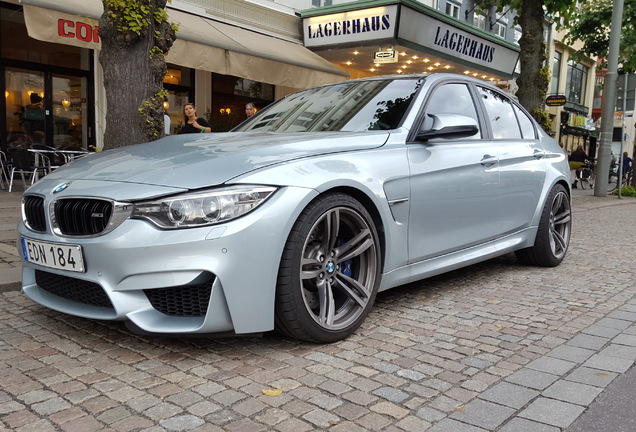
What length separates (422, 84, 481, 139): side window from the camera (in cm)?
407

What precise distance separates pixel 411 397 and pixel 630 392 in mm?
1036

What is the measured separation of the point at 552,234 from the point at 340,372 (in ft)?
11.4

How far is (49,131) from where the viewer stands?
1203cm

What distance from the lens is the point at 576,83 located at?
38.0 metres

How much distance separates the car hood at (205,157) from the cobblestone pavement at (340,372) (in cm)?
90

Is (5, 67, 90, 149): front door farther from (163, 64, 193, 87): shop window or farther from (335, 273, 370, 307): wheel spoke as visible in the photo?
(335, 273, 370, 307): wheel spoke

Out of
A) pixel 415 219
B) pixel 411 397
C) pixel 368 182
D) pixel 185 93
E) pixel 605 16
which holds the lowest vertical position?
pixel 411 397

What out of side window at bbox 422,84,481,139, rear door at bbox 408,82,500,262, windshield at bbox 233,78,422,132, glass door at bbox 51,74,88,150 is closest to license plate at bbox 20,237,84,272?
windshield at bbox 233,78,422,132

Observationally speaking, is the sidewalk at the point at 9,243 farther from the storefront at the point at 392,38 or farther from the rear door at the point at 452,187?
the storefront at the point at 392,38

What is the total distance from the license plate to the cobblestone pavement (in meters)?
0.45

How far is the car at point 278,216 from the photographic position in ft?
8.91

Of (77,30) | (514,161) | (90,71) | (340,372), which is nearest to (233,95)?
(90,71)

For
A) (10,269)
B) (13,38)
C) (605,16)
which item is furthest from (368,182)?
(605,16)

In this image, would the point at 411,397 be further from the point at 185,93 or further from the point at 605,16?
the point at 605,16
